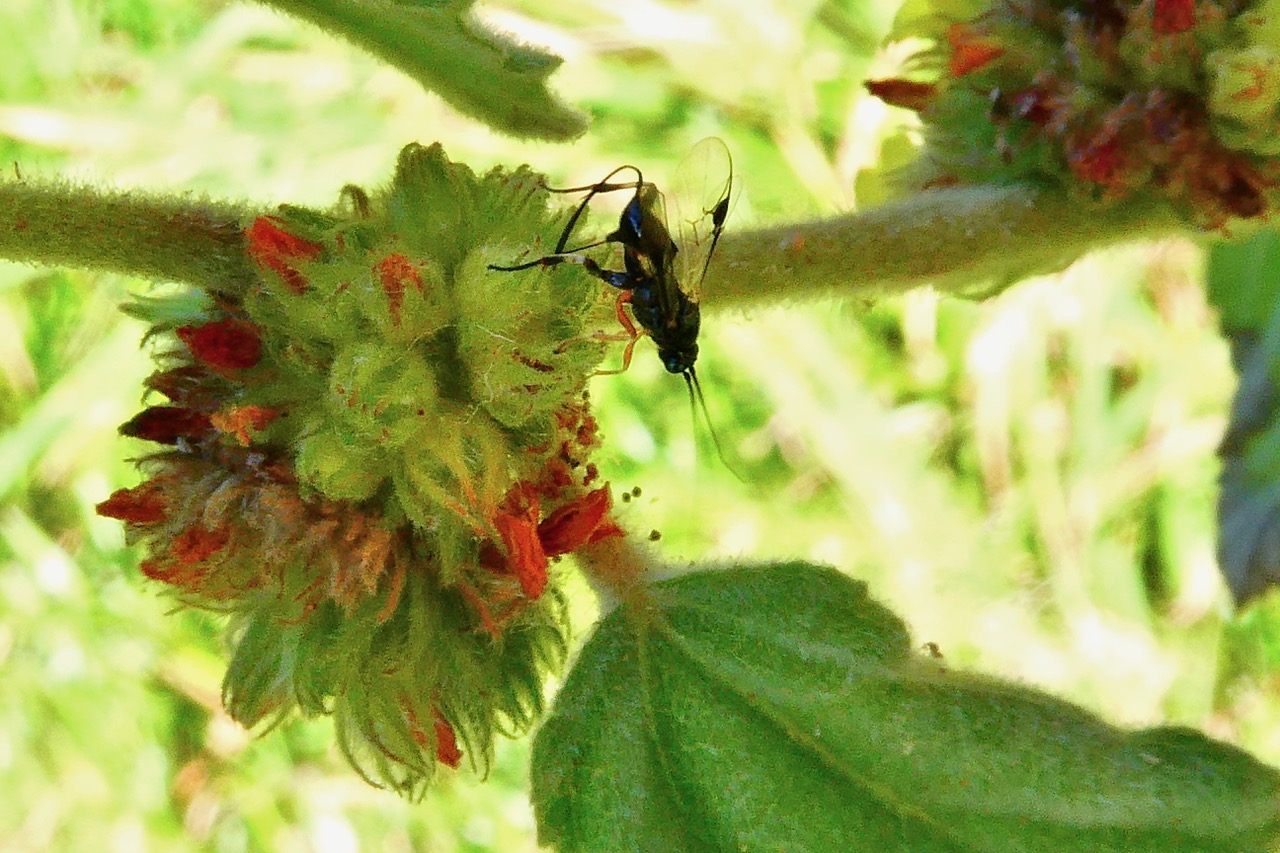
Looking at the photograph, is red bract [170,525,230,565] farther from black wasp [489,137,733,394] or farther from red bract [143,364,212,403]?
black wasp [489,137,733,394]

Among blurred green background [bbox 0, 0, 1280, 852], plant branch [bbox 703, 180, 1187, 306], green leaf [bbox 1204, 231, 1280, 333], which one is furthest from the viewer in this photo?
blurred green background [bbox 0, 0, 1280, 852]

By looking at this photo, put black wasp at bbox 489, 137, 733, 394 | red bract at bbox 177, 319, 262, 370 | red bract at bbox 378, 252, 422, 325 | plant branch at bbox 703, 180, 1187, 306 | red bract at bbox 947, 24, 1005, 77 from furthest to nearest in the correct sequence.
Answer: red bract at bbox 947, 24, 1005, 77, plant branch at bbox 703, 180, 1187, 306, black wasp at bbox 489, 137, 733, 394, red bract at bbox 177, 319, 262, 370, red bract at bbox 378, 252, 422, 325

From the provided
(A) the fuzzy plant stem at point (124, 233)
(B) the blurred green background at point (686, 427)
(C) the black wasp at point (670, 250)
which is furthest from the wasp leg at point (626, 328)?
(B) the blurred green background at point (686, 427)

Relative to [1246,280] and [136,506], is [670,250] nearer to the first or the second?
[136,506]

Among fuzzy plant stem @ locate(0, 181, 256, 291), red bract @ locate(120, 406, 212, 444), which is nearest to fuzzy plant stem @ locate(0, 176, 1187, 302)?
fuzzy plant stem @ locate(0, 181, 256, 291)

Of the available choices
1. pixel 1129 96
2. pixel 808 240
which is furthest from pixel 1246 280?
pixel 808 240

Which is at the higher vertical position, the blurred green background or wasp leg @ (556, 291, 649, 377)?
wasp leg @ (556, 291, 649, 377)
